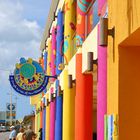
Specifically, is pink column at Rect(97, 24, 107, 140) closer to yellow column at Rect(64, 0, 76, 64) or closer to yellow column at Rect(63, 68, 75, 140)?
yellow column at Rect(63, 68, 75, 140)

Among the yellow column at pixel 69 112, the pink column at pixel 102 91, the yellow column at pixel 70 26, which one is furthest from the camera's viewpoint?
the yellow column at pixel 70 26

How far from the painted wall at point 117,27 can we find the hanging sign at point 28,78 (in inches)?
389

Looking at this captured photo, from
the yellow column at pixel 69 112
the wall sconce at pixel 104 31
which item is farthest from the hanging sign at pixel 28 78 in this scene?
the wall sconce at pixel 104 31

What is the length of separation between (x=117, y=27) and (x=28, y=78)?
10.5 m

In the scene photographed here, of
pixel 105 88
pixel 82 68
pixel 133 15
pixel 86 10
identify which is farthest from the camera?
pixel 86 10

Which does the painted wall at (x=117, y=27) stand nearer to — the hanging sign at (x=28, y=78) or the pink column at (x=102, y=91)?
the pink column at (x=102, y=91)

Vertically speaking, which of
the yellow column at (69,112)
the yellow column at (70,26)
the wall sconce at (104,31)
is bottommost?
the yellow column at (69,112)

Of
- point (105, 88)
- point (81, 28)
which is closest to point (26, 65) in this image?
point (81, 28)

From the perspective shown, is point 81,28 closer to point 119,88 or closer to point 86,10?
point 86,10

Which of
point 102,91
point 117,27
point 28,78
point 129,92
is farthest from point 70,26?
point 129,92

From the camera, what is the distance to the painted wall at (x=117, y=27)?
7867mm

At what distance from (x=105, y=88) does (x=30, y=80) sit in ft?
29.5

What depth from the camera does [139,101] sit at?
8.66 m

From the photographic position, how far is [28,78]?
62.4 feet
